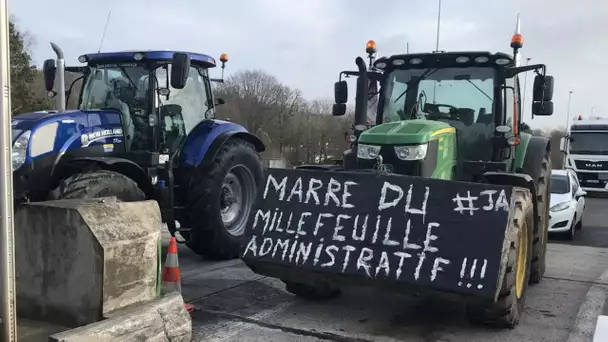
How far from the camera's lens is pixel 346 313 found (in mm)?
5180

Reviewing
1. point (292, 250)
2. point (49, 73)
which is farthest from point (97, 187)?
point (49, 73)

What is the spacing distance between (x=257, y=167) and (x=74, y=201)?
12.6 feet

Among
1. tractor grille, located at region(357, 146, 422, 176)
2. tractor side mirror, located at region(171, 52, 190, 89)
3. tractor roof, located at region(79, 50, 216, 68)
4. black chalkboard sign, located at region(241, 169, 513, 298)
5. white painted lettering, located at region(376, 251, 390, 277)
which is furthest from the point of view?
tractor roof, located at region(79, 50, 216, 68)

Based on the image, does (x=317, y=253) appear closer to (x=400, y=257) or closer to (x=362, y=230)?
(x=362, y=230)

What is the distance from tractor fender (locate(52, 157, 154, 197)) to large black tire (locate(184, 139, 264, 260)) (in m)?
0.86

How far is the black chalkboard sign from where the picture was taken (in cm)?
431

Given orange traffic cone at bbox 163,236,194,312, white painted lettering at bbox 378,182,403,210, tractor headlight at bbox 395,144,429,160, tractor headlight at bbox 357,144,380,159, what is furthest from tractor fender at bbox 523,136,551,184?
orange traffic cone at bbox 163,236,194,312

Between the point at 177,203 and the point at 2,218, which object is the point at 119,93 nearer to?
the point at 177,203

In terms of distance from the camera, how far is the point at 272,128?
158 ft

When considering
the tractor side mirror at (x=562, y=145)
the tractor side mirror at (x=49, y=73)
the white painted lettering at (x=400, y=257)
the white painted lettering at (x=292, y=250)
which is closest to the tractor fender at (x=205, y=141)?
the tractor side mirror at (x=49, y=73)

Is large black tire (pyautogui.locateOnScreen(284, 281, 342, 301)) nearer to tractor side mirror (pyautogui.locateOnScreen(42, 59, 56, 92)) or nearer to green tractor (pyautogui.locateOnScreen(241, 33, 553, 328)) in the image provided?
green tractor (pyautogui.locateOnScreen(241, 33, 553, 328))

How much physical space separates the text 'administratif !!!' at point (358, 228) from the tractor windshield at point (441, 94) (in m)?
1.73

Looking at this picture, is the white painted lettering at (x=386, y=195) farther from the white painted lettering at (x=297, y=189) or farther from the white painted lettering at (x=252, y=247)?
the white painted lettering at (x=252, y=247)

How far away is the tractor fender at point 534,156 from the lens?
6.38m
